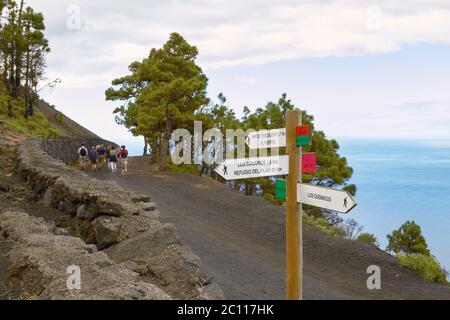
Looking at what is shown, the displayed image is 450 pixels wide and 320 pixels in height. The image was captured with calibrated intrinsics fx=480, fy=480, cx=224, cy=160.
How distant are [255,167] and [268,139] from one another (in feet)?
1.53

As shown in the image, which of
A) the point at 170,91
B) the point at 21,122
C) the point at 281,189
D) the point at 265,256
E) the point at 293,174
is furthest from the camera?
the point at 21,122

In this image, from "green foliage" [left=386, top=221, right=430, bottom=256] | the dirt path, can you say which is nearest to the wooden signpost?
the dirt path

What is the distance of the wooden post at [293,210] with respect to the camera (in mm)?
6016

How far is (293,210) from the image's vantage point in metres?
6.09

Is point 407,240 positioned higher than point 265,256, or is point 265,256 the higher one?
point 265,256

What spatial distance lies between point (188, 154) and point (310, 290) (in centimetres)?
3407

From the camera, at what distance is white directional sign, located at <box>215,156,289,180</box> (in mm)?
6051

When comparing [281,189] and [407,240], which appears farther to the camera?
[407,240]

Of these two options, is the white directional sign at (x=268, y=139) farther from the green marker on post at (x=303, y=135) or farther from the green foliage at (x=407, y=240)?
the green foliage at (x=407, y=240)

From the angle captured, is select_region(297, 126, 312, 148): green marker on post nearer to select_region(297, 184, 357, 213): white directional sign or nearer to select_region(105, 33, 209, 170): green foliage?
select_region(297, 184, 357, 213): white directional sign

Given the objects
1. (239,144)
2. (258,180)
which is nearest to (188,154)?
(239,144)

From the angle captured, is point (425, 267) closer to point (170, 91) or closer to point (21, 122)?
point (170, 91)

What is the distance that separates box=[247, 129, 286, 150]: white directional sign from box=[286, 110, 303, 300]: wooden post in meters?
0.26

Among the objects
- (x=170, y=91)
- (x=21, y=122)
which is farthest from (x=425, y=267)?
(x=21, y=122)
